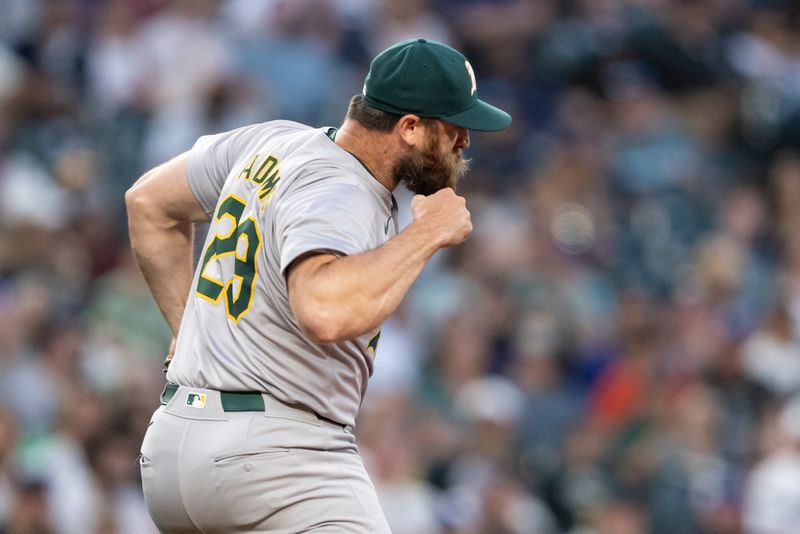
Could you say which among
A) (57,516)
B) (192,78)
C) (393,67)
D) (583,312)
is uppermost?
(393,67)

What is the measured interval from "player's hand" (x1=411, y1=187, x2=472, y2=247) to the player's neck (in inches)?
Result: 5.1

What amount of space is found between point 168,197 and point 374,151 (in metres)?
0.85

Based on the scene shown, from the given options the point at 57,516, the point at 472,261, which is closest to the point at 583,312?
the point at 472,261

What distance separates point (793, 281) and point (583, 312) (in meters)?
1.58

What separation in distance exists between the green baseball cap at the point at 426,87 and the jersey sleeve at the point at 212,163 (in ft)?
1.67

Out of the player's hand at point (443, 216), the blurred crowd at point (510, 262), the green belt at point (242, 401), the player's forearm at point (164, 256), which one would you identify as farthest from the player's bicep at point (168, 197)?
the blurred crowd at point (510, 262)

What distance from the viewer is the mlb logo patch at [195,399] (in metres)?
4.02

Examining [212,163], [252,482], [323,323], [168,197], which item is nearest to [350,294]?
[323,323]

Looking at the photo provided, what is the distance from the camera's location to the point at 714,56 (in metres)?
11.7

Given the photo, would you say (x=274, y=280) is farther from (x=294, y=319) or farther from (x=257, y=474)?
(x=257, y=474)

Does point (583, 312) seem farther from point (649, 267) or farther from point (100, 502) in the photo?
point (100, 502)

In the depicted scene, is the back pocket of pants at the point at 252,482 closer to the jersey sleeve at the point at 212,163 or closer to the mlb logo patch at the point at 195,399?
the mlb logo patch at the point at 195,399

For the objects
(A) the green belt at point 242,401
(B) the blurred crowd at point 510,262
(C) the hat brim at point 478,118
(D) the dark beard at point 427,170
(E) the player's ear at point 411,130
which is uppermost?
(C) the hat brim at point 478,118

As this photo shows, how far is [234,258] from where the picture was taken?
13.3 ft
